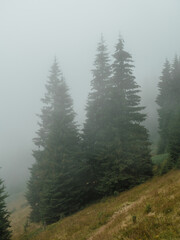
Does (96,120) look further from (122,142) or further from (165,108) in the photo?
(165,108)

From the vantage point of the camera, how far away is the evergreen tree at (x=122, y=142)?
1761 centimetres

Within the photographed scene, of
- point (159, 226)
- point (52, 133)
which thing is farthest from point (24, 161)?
point (159, 226)

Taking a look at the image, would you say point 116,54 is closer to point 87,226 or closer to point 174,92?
point 87,226

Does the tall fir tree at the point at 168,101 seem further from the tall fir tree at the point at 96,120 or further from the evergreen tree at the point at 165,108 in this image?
the tall fir tree at the point at 96,120

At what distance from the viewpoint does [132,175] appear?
1809 cm

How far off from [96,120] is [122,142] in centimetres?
416

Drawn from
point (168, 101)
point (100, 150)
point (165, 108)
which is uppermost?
point (168, 101)

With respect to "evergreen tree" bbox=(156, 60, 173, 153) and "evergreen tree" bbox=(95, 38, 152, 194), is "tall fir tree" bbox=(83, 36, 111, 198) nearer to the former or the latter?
"evergreen tree" bbox=(95, 38, 152, 194)

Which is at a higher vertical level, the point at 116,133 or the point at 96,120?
the point at 96,120

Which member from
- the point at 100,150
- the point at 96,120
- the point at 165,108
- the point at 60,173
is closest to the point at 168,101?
the point at 165,108

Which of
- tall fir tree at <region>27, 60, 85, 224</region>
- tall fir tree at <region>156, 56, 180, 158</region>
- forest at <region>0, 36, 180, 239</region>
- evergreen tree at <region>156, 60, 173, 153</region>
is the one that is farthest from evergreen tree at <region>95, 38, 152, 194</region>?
evergreen tree at <region>156, 60, 173, 153</region>

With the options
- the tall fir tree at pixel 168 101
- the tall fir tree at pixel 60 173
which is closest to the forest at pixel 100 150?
the tall fir tree at pixel 60 173

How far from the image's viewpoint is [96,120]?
20719 millimetres

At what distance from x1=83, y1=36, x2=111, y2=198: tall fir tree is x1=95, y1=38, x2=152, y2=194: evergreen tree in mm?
758
